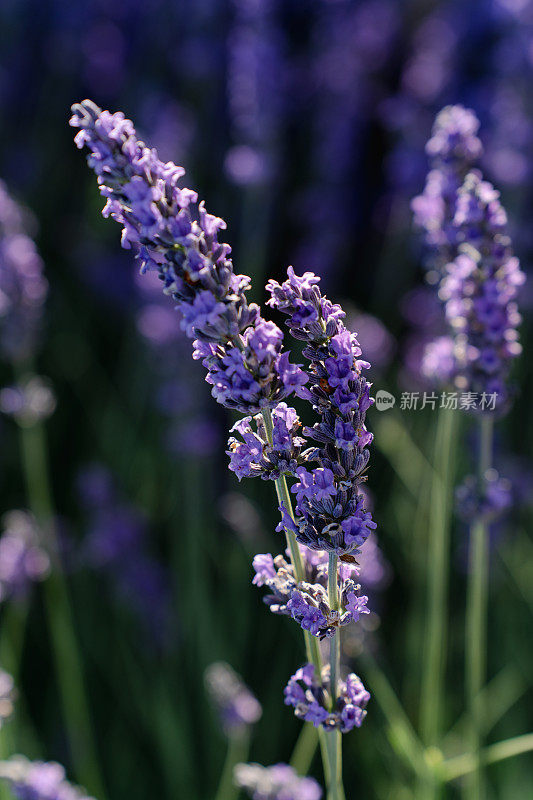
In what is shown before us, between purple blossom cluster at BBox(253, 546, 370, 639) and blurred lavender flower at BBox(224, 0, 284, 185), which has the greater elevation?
blurred lavender flower at BBox(224, 0, 284, 185)

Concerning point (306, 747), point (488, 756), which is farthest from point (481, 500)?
point (306, 747)

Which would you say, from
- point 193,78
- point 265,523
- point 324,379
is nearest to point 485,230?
point 324,379

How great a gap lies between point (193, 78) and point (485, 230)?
3468mm

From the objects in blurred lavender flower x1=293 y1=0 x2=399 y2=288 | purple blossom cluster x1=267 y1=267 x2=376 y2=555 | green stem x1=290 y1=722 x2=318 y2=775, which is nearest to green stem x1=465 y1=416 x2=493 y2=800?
green stem x1=290 y1=722 x2=318 y2=775

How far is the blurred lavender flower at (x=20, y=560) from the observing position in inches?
104

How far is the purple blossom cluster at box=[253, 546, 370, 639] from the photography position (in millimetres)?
1165

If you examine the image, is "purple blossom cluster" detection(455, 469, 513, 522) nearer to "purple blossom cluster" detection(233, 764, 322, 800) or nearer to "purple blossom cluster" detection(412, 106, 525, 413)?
"purple blossom cluster" detection(412, 106, 525, 413)

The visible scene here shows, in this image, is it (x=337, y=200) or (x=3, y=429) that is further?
(x=337, y=200)

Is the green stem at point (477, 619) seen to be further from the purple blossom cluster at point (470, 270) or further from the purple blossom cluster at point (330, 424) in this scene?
the purple blossom cluster at point (330, 424)

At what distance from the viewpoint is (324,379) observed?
1.15 m

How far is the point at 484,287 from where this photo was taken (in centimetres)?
178

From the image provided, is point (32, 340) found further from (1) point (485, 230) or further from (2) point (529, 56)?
(2) point (529, 56)

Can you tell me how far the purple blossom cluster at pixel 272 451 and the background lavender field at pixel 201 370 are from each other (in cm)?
94

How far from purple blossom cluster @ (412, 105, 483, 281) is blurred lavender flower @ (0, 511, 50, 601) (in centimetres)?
165
